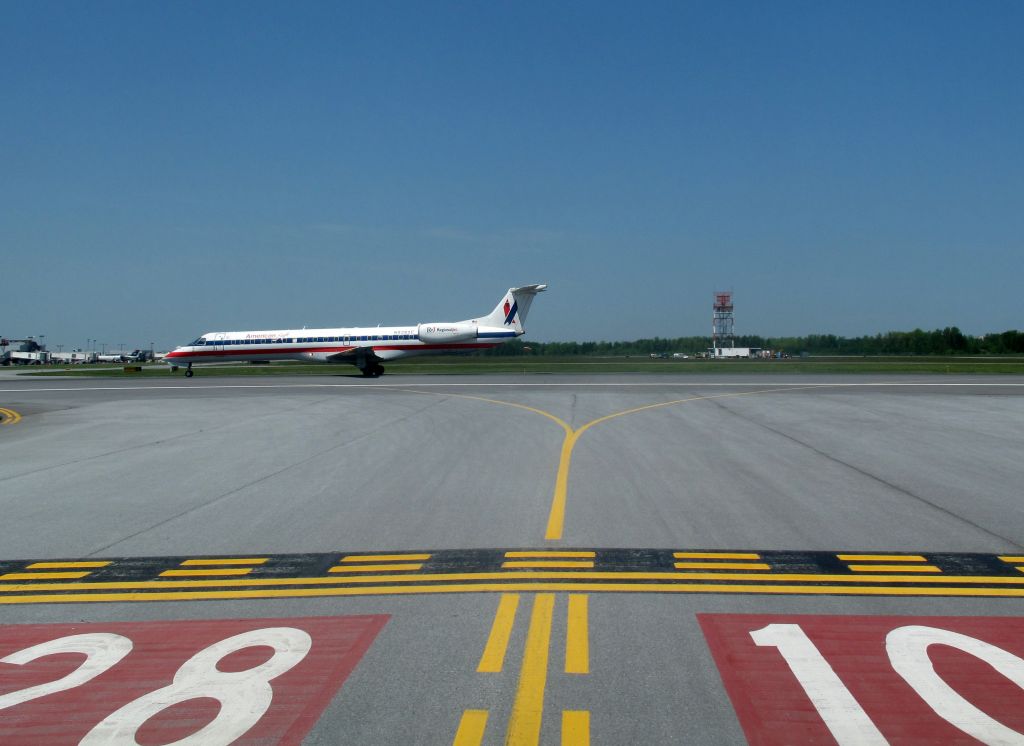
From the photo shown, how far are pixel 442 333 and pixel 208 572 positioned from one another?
4364 centimetres

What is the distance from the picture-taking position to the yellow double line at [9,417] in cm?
2272

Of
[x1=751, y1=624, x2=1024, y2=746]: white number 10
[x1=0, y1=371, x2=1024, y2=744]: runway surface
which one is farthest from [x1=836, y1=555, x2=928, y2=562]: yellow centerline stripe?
[x1=751, y1=624, x2=1024, y2=746]: white number 10

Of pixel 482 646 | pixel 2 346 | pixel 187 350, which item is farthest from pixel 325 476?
pixel 2 346

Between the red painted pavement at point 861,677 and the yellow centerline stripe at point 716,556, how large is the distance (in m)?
1.68

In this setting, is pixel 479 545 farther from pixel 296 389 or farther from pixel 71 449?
pixel 296 389

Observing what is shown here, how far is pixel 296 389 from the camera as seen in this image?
37.0m

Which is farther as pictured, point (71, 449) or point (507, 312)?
point (507, 312)

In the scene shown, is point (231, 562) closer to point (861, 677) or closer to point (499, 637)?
point (499, 637)

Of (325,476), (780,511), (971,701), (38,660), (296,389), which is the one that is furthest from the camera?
(296,389)

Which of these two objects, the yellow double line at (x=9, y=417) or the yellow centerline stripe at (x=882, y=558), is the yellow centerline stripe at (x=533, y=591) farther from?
the yellow double line at (x=9, y=417)

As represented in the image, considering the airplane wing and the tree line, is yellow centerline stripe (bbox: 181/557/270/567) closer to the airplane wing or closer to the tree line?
the airplane wing

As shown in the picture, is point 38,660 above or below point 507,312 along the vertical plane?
below

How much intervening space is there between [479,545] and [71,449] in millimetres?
11934

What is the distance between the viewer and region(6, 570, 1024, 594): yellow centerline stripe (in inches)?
269
